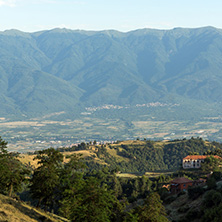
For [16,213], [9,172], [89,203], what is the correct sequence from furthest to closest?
[9,172], [16,213], [89,203]

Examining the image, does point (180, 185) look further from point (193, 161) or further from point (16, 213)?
point (16, 213)

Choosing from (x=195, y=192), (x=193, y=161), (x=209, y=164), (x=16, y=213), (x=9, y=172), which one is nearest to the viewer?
(x=16, y=213)

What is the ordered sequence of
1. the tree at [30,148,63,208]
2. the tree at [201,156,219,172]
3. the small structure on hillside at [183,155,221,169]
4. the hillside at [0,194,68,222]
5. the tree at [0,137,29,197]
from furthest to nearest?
the small structure on hillside at [183,155,221,169]
the tree at [201,156,219,172]
the tree at [0,137,29,197]
the tree at [30,148,63,208]
the hillside at [0,194,68,222]

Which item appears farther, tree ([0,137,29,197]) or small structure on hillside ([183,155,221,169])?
small structure on hillside ([183,155,221,169])

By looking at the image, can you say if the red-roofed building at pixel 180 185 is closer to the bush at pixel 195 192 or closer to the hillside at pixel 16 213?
the bush at pixel 195 192

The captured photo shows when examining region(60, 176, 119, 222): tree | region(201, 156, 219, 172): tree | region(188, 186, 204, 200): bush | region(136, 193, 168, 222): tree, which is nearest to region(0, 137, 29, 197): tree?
region(60, 176, 119, 222): tree

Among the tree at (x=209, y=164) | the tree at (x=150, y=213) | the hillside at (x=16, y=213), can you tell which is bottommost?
the hillside at (x=16, y=213)

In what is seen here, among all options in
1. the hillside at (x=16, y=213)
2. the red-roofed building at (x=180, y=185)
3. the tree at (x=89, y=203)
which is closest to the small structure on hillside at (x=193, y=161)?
the red-roofed building at (x=180, y=185)

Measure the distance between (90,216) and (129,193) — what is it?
255ft

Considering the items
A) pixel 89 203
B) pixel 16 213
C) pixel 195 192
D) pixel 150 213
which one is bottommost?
pixel 16 213

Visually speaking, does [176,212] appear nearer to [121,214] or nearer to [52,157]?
[121,214]

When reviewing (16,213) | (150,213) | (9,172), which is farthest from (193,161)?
(16,213)

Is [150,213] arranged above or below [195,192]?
below

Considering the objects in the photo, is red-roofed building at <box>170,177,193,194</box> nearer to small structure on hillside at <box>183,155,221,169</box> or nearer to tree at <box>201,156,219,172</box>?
tree at <box>201,156,219,172</box>
